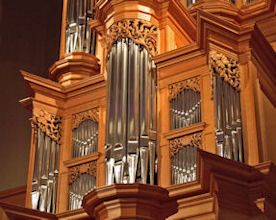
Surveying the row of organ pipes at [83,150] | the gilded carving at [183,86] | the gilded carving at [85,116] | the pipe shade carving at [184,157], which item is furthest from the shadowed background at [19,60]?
the pipe shade carving at [184,157]

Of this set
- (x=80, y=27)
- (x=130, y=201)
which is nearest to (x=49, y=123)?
(x=80, y=27)

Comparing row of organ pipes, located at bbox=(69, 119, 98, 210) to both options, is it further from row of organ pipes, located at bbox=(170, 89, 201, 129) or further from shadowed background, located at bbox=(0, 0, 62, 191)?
shadowed background, located at bbox=(0, 0, 62, 191)

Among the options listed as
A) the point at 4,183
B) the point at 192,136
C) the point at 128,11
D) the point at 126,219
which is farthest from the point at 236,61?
the point at 4,183

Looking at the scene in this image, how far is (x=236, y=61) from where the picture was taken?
9.62 meters

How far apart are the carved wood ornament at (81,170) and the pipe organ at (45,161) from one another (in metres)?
0.22

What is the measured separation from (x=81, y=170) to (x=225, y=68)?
2.38 meters

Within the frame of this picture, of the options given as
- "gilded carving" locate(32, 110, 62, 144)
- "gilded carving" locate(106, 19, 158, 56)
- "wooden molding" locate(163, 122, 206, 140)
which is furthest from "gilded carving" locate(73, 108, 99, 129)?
"wooden molding" locate(163, 122, 206, 140)

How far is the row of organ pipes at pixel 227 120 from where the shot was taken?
29.7 ft

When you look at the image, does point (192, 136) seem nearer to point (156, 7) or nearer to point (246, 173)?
point (246, 173)

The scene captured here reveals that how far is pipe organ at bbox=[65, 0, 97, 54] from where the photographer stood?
12234 mm

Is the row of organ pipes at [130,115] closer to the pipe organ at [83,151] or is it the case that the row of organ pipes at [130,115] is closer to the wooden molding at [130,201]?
the wooden molding at [130,201]

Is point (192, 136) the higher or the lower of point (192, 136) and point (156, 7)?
the lower

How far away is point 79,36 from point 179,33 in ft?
6.41

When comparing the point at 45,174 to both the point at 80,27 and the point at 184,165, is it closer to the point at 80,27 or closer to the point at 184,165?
the point at 184,165
